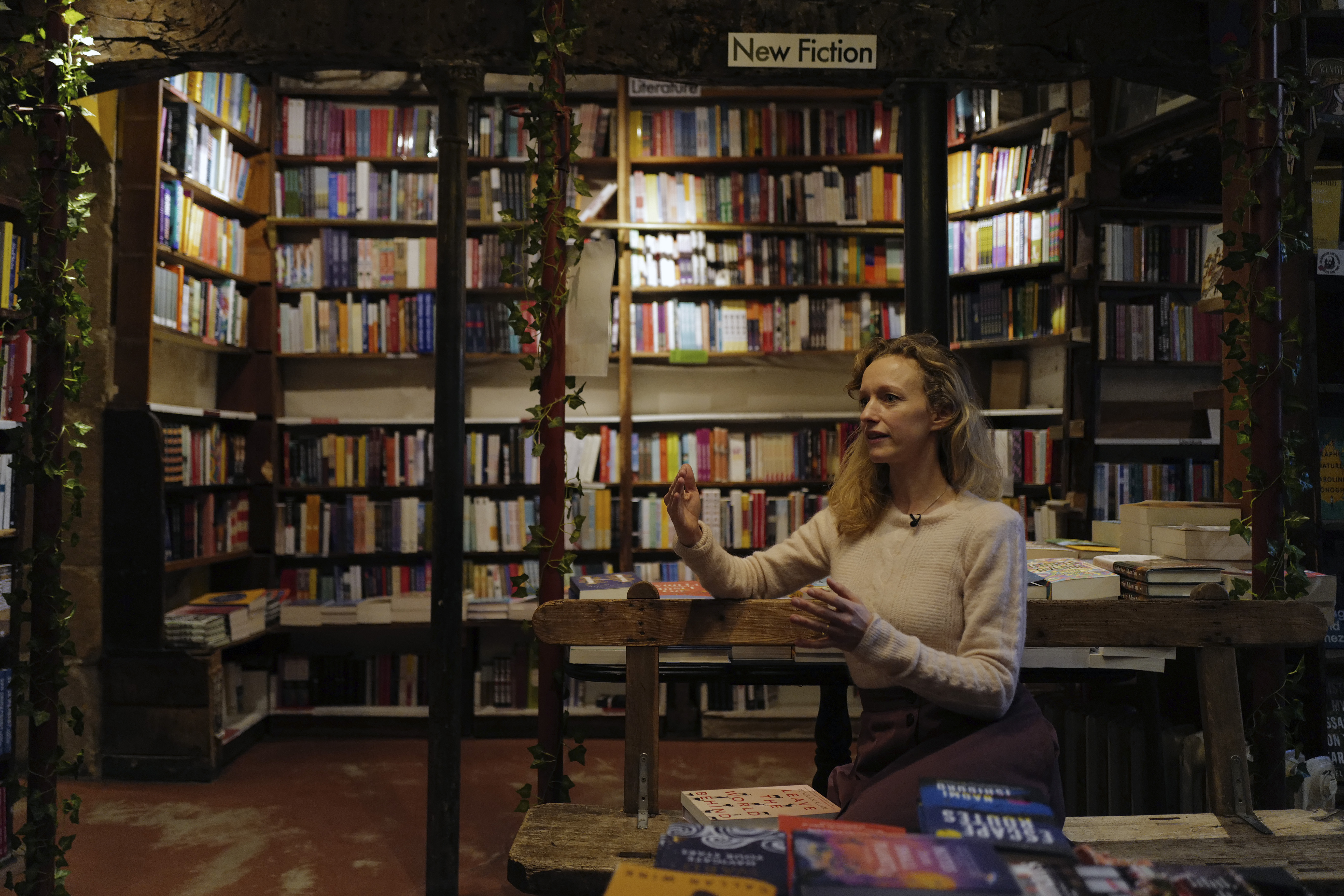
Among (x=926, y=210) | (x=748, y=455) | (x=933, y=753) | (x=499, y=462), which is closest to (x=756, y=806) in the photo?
(x=933, y=753)

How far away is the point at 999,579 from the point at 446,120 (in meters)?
1.89

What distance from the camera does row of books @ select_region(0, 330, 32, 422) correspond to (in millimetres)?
2891

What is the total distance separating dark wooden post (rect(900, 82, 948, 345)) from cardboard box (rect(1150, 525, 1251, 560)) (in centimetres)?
83

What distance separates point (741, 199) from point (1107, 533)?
2.47 m

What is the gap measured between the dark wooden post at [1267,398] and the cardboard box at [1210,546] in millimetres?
90

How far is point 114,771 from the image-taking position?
367 centimetres

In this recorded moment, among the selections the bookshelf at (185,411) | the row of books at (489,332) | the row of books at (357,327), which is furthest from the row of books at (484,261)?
the bookshelf at (185,411)

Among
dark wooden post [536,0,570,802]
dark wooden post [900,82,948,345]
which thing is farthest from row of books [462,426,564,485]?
dark wooden post [536,0,570,802]

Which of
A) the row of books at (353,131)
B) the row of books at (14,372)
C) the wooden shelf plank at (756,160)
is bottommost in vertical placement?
the row of books at (14,372)

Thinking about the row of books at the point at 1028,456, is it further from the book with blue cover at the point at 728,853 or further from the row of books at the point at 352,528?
the book with blue cover at the point at 728,853

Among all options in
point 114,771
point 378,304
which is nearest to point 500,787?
point 114,771

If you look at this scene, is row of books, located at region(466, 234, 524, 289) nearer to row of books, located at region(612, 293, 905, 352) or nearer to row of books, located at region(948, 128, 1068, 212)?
row of books, located at region(612, 293, 905, 352)

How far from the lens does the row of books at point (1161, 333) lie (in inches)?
162

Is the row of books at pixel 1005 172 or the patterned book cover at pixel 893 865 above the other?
the row of books at pixel 1005 172
